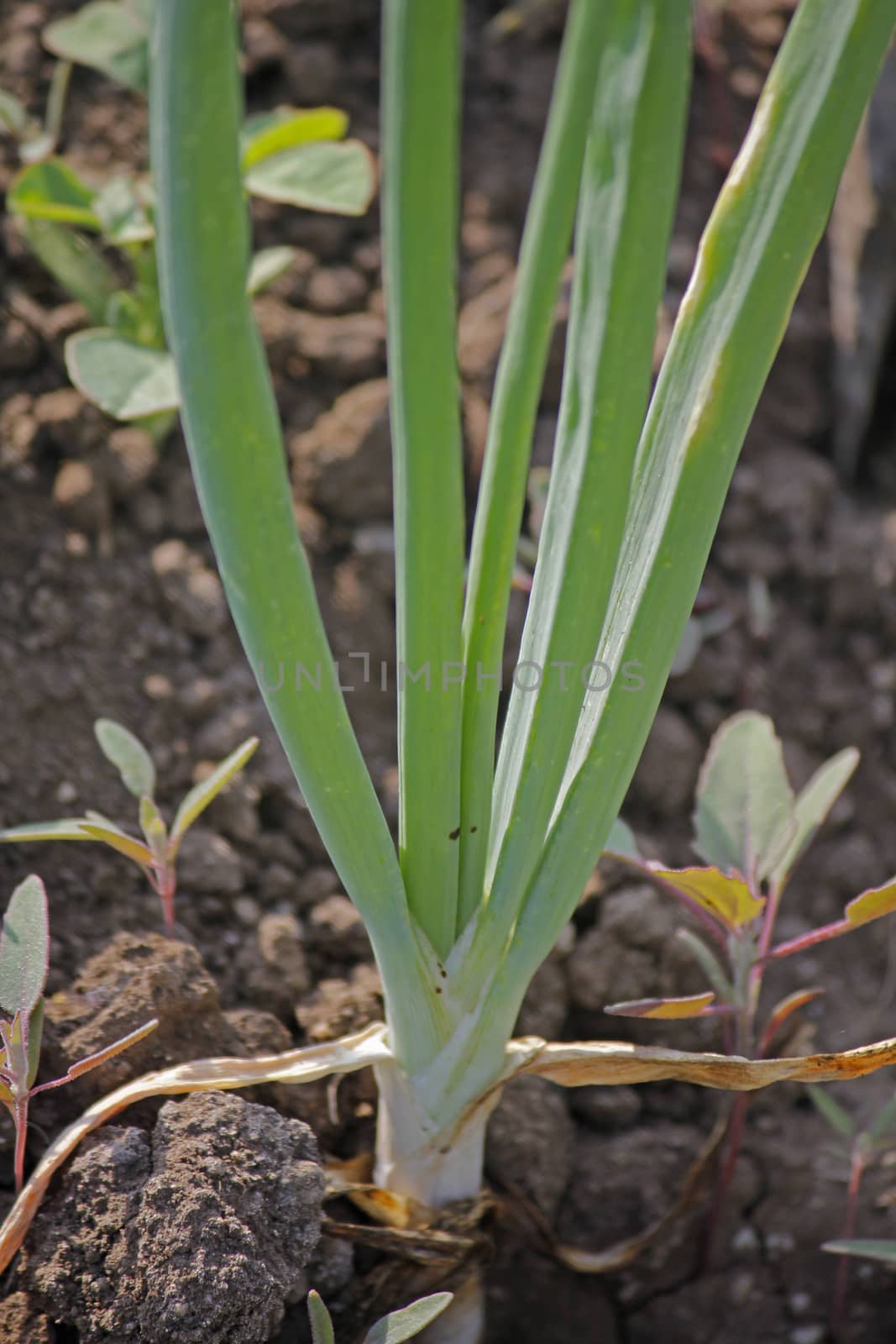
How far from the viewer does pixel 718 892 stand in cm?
76

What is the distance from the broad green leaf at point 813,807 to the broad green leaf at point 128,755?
47 centimetres

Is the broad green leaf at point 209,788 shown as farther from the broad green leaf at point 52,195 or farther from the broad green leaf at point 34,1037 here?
the broad green leaf at point 52,195

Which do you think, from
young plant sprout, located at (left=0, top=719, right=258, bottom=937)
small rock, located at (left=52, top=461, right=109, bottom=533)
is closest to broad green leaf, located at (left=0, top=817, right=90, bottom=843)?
young plant sprout, located at (left=0, top=719, right=258, bottom=937)

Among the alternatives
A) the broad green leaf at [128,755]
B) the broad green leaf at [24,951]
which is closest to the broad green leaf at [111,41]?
the broad green leaf at [128,755]

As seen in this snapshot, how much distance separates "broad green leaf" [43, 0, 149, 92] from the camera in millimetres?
1186

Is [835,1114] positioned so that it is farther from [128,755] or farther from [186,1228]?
[128,755]

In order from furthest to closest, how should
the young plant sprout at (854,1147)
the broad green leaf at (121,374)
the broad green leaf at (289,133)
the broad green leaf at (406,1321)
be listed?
the broad green leaf at (289,133) < the broad green leaf at (121,374) < the young plant sprout at (854,1147) < the broad green leaf at (406,1321)

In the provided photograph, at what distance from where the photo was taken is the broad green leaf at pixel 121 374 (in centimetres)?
100

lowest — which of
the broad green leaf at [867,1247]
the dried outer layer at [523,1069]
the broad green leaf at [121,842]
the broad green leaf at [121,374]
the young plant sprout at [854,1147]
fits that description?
the young plant sprout at [854,1147]

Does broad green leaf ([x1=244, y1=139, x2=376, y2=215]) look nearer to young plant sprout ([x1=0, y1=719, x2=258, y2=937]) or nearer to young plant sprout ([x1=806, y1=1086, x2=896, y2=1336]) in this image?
young plant sprout ([x1=0, y1=719, x2=258, y2=937])

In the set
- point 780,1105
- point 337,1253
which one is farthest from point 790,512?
point 337,1253

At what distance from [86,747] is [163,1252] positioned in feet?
1.49

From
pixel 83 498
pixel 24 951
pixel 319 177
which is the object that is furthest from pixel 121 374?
pixel 24 951

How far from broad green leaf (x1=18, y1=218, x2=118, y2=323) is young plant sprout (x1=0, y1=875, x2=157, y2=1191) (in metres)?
0.71
